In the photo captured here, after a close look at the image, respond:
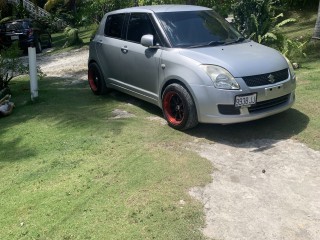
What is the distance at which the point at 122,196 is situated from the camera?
3883 millimetres

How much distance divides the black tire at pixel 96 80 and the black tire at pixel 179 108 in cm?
229

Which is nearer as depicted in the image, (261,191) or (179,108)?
(261,191)

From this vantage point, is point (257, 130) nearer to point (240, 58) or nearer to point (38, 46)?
point (240, 58)

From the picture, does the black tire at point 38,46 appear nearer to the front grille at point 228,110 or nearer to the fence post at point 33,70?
the fence post at point 33,70

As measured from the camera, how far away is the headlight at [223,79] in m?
4.96

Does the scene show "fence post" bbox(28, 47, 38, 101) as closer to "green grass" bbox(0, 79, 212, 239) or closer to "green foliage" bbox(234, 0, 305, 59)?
"green grass" bbox(0, 79, 212, 239)

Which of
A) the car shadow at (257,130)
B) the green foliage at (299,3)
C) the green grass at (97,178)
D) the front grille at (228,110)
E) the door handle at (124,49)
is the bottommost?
the green grass at (97,178)

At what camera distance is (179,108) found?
5.55 meters

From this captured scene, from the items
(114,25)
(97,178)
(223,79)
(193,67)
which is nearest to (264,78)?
(223,79)

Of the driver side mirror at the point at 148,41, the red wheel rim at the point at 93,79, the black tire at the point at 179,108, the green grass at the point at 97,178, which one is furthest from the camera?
the red wheel rim at the point at 93,79

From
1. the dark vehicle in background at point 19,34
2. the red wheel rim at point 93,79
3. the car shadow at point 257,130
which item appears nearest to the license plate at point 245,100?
the car shadow at point 257,130

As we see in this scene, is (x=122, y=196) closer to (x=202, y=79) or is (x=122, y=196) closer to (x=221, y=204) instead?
(x=221, y=204)

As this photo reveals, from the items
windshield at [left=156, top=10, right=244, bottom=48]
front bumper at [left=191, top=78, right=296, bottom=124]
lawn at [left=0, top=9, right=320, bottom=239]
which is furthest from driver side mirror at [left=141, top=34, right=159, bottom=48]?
lawn at [left=0, top=9, right=320, bottom=239]

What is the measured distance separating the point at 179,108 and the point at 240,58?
1.09m
